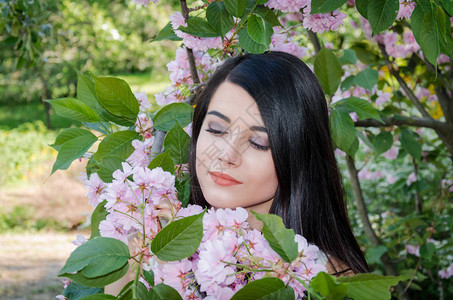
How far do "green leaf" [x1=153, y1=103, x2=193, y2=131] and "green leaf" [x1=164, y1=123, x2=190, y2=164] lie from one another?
0.14ft

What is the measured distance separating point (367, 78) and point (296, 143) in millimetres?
839

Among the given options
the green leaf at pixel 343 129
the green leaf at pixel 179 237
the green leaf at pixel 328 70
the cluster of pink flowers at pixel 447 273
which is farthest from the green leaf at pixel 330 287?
the cluster of pink flowers at pixel 447 273

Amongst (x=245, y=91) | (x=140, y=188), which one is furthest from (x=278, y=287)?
(x=245, y=91)

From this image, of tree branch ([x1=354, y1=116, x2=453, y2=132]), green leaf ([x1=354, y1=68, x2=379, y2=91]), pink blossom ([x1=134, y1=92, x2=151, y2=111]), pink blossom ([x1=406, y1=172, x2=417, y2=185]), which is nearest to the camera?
pink blossom ([x1=134, y1=92, x2=151, y2=111])

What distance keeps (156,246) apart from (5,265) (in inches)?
197

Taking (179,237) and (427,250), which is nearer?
(179,237)

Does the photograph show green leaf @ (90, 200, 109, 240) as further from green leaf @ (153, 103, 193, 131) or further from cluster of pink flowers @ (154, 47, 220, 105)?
cluster of pink flowers @ (154, 47, 220, 105)

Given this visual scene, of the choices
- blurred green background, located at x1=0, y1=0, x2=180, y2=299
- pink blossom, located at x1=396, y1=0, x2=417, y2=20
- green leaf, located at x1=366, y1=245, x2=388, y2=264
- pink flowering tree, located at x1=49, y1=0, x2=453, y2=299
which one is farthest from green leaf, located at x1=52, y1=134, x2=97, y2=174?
green leaf, located at x1=366, y1=245, x2=388, y2=264

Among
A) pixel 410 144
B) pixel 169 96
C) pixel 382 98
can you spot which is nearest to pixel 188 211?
pixel 169 96

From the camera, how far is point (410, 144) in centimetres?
190

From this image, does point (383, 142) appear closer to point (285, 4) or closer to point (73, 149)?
point (285, 4)

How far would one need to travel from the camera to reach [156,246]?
0.69 m

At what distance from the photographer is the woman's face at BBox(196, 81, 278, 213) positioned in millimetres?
1025

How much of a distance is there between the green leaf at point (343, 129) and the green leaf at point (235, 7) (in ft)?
1.38
